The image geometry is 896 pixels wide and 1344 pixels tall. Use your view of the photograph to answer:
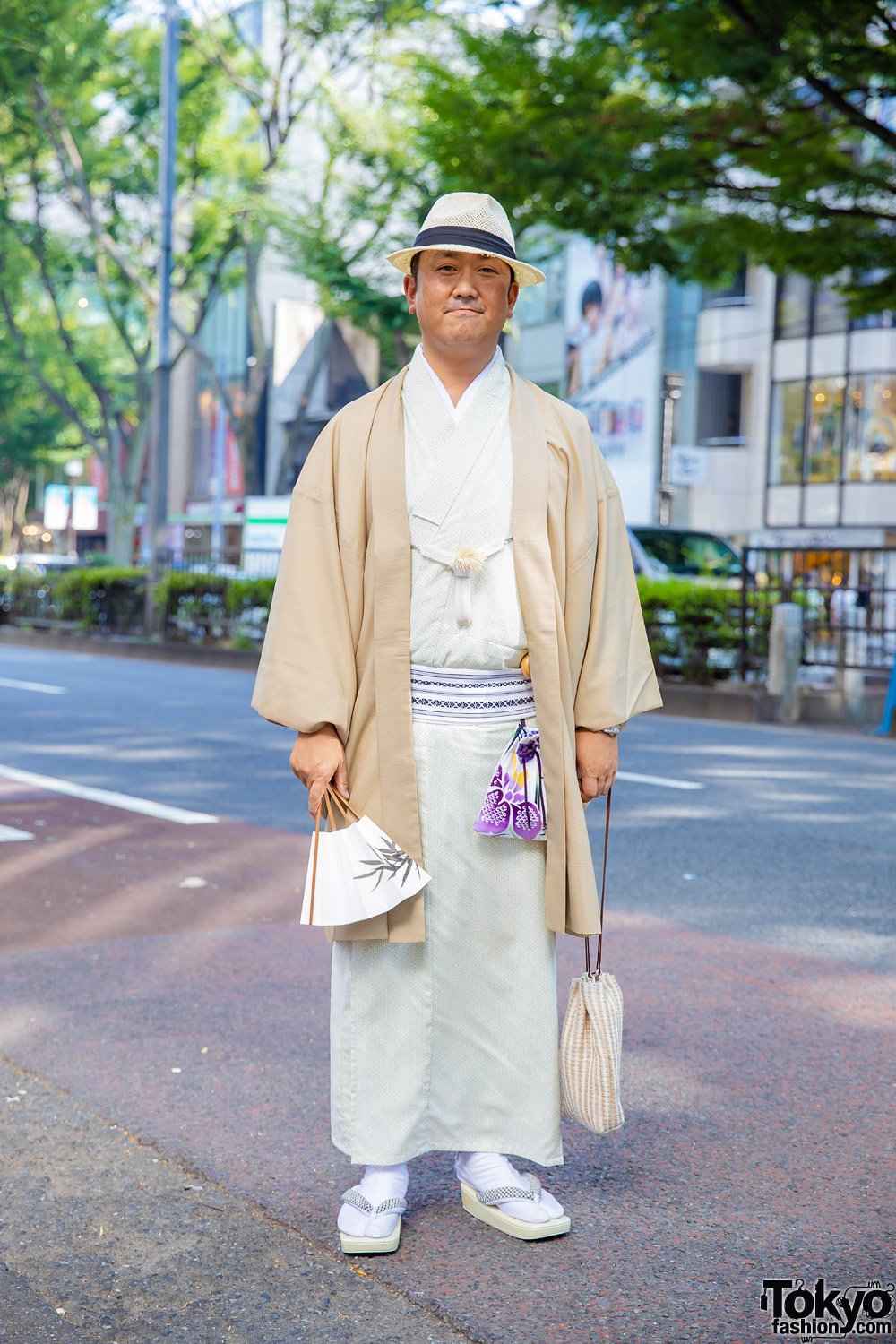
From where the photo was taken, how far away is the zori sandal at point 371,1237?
2.79m

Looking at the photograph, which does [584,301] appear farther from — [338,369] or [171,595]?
[171,595]

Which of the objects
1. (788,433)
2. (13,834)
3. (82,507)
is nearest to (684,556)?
(13,834)

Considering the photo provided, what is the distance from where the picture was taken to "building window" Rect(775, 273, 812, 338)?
33.0 metres

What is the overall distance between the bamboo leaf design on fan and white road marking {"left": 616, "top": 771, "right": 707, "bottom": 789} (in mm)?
6198

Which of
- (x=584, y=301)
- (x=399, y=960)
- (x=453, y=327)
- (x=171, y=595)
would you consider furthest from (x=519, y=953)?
(x=584, y=301)

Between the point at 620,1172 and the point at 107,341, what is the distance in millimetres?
37389

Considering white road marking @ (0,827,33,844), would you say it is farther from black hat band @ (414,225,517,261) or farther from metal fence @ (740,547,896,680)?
metal fence @ (740,547,896,680)

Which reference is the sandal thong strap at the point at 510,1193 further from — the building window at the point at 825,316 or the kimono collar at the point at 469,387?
the building window at the point at 825,316

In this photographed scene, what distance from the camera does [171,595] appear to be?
23672 millimetres

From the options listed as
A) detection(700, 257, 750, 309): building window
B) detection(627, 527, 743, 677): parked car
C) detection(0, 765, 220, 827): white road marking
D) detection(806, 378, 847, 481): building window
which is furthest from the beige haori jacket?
detection(700, 257, 750, 309): building window

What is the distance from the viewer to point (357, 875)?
112 inches

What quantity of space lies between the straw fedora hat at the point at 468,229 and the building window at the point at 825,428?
1199 inches

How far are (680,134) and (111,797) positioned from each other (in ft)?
25.1

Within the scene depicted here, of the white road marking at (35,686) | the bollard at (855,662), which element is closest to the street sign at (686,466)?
Answer: the white road marking at (35,686)
